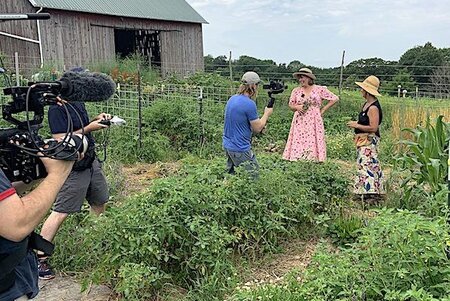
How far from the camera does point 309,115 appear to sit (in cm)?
575

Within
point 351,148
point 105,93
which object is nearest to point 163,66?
point 351,148

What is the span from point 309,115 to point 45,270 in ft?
10.9

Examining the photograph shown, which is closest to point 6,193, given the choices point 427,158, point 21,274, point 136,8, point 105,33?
point 21,274

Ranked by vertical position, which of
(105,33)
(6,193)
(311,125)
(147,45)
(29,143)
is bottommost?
(311,125)

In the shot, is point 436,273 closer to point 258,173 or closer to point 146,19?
point 258,173

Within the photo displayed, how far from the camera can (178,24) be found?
2086 centimetres

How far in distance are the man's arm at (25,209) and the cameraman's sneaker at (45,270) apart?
2.25 meters

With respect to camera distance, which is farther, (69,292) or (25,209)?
(69,292)

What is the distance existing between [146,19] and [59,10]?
3.99 metres

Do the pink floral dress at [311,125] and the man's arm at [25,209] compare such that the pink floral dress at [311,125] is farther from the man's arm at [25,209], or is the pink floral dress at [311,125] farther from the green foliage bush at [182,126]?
the man's arm at [25,209]

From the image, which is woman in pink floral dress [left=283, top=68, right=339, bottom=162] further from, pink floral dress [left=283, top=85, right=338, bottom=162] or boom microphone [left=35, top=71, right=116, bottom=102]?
boom microphone [left=35, top=71, right=116, bottom=102]

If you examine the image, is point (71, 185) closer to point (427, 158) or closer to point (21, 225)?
point (21, 225)

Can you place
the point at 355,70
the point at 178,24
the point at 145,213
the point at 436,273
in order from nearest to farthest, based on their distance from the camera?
the point at 436,273 → the point at 145,213 → the point at 355,70 → the point at 178,24

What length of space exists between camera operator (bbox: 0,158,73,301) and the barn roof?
14917 mm
